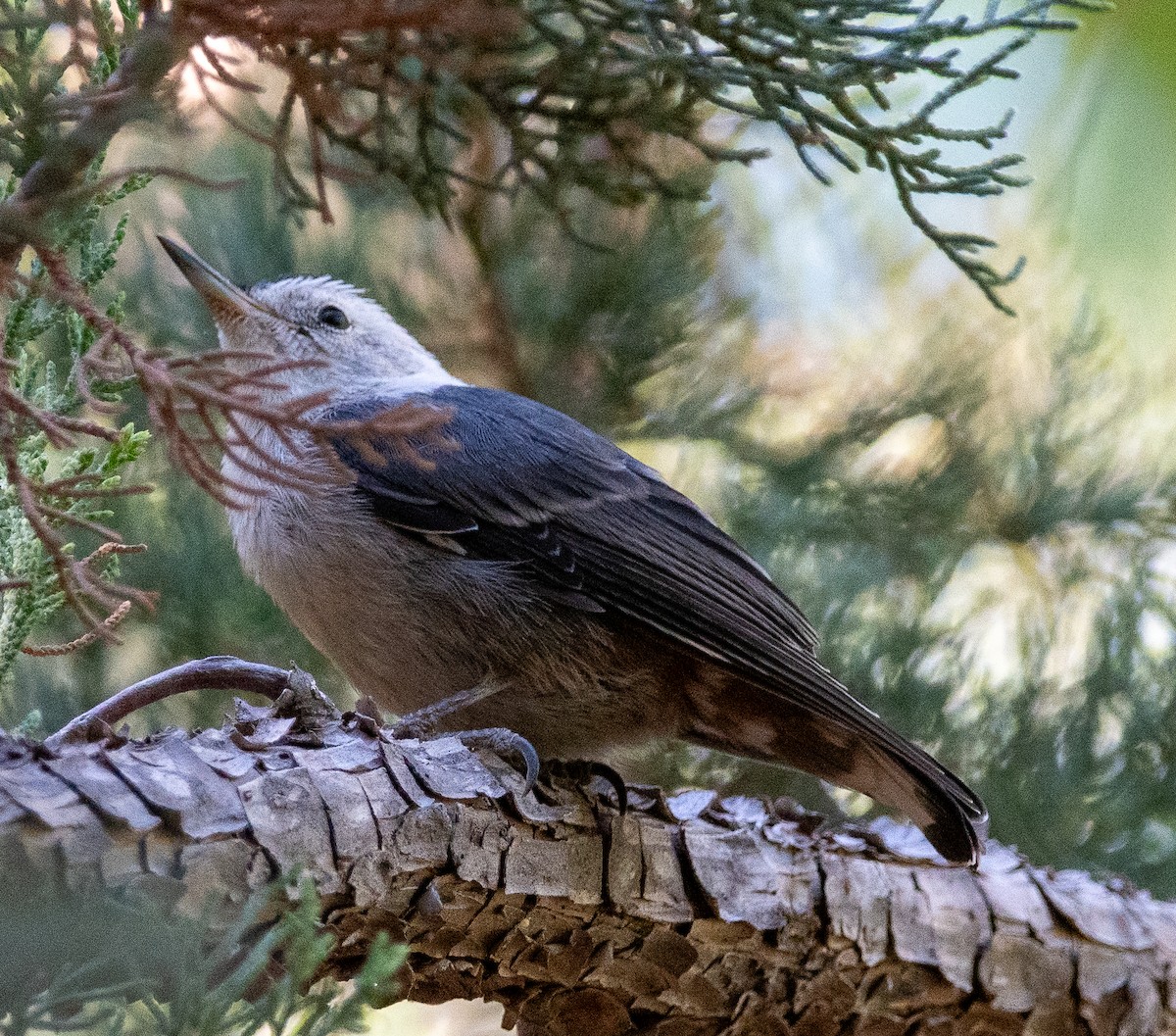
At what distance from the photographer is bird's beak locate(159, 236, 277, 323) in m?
2.85

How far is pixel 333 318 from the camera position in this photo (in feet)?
10.9

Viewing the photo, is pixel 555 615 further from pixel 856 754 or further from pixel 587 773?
pixel 856 754

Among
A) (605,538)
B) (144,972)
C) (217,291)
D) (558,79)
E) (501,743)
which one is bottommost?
(501,743)

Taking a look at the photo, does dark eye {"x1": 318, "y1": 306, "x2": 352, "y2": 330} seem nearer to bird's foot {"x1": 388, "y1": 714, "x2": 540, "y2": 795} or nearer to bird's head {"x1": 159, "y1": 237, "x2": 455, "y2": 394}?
bird's head {"x1": 159, "y1": 237, "x2": 455, "y2": 394}

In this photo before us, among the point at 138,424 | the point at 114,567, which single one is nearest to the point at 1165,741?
the point at 114,567

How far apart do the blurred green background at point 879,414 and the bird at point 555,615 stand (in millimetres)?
741

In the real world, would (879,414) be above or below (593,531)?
below

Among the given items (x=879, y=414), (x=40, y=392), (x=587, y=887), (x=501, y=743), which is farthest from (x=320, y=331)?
(x=587, y=887)

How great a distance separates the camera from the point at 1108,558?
367 centimetres

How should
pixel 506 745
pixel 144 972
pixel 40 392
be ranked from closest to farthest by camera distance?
1. pixel 144 972
2. pixel 40 392
3. pixel 506 745

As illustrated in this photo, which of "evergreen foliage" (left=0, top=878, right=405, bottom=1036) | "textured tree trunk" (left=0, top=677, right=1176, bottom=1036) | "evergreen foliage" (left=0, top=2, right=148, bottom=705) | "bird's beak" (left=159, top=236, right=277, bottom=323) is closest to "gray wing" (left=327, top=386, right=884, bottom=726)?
"textured tree trunk" (left=0, top=677, right=1176, bottom=1036)

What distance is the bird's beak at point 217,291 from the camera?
2848 mm

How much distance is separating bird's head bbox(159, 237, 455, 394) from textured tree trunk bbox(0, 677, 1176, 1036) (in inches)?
55.8

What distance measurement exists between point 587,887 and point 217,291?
170 cm
